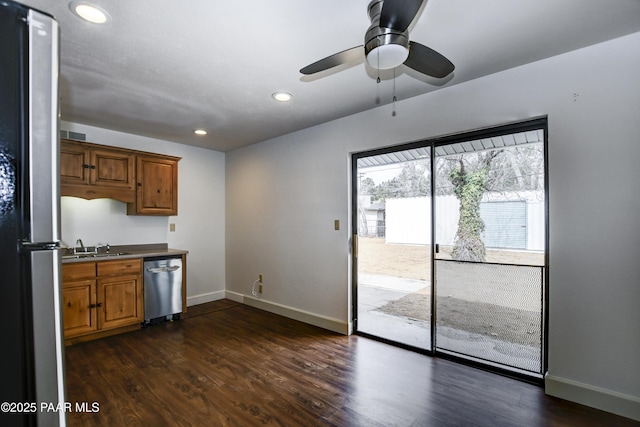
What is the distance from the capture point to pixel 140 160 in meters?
3.95

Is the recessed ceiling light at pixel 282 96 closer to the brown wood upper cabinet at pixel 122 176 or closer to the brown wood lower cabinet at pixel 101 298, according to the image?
the brown wood upper cabinet at pixel 122 176

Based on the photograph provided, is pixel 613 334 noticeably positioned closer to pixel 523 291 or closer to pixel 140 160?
pixel 523 291

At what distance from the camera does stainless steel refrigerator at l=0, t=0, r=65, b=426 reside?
24.8 inches

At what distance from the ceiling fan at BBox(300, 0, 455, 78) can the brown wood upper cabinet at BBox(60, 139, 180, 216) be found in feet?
10.2

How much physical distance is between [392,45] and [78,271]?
3.68m

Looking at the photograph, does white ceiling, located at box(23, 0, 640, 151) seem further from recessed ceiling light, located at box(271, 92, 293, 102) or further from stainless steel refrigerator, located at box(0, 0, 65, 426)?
stainless steel refrigerator, located at box(0, 0, 65, 426)

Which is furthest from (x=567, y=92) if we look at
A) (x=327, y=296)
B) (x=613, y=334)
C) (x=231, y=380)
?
(x=231, y=380)

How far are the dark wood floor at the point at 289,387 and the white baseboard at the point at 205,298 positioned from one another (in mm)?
1233

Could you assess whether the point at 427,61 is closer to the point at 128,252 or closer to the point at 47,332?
the point at 47,332

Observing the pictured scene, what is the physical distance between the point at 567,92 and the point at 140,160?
4.54m

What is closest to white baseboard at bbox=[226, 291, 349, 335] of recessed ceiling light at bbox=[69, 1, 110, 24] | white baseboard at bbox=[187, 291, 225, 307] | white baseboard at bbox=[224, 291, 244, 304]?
white baseboard at bbox=[224, 291, 244, 304]

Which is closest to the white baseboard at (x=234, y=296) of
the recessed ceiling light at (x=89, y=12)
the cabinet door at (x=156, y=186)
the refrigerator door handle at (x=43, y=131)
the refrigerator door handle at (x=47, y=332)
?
the cabinet door at (x=156, y=186)

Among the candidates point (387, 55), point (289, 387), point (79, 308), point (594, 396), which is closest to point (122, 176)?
point (79, 308)

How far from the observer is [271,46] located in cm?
207
